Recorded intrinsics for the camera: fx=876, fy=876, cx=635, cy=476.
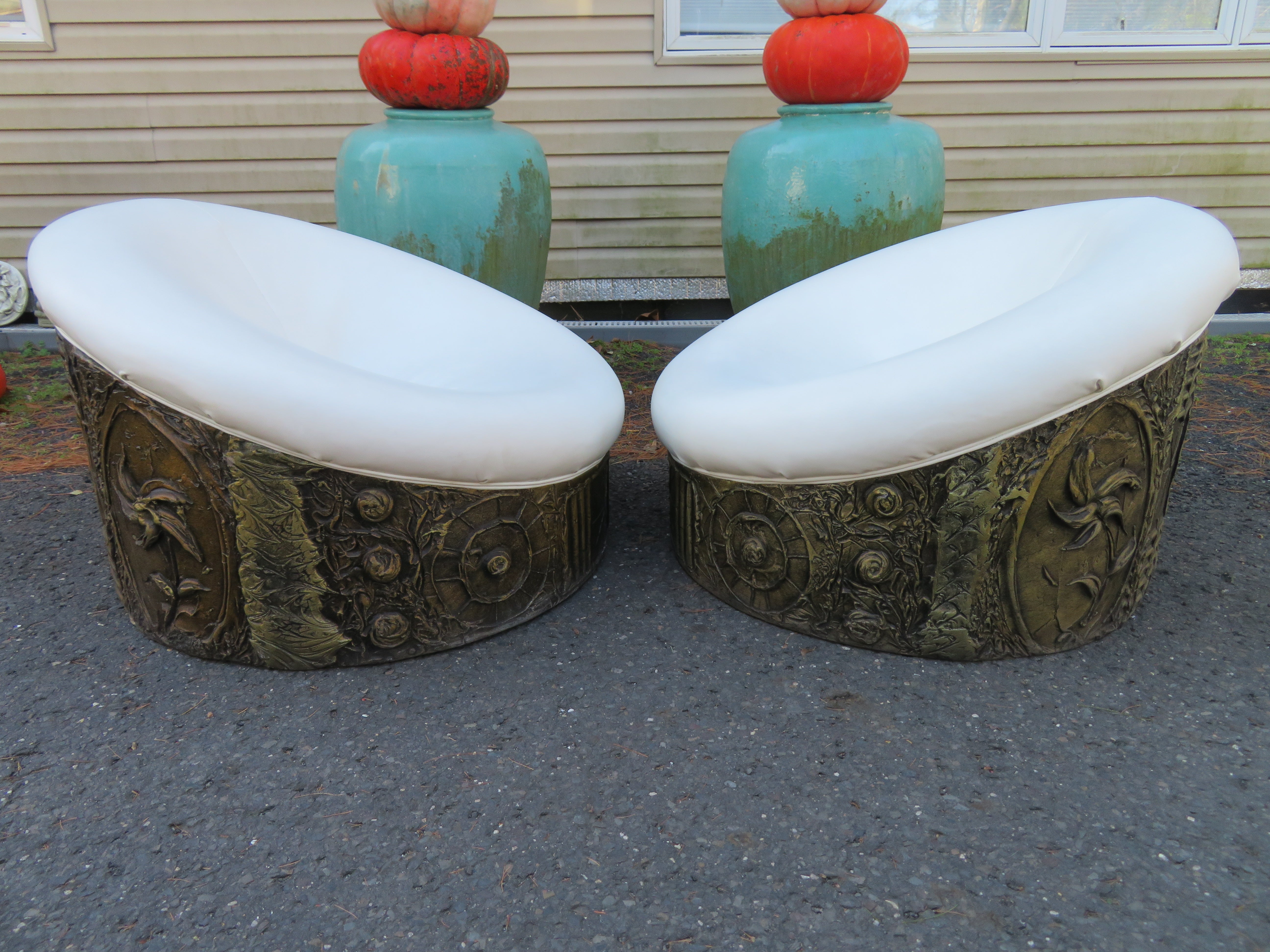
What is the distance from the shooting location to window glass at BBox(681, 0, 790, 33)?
4023 millimetres

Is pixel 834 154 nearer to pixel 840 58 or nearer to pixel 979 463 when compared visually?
pixel 840 58

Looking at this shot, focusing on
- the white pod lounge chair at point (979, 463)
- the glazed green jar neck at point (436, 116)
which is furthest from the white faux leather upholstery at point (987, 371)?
the glazed green jar neck at point (436, 116)

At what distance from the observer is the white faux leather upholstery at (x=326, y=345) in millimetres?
1633

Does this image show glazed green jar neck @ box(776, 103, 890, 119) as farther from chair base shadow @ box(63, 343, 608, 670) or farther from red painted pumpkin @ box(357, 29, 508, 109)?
chair base shadow @ box(63, 343, 608, 670)

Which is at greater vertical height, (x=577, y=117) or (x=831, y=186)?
(x=577, y=117)

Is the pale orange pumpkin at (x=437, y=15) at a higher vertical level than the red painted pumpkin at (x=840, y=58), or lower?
higher

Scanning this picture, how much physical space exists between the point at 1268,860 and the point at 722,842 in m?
0.87

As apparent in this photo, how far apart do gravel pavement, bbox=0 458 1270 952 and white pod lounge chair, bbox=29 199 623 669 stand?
13cm

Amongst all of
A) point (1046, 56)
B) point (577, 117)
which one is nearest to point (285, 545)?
point (577, 117)

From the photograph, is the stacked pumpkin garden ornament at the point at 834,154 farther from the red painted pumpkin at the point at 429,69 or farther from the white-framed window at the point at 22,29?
the white-framed window at the point at 22,29

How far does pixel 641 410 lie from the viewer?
3.66 meters

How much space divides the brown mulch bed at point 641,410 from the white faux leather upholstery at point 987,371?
0.60 metres

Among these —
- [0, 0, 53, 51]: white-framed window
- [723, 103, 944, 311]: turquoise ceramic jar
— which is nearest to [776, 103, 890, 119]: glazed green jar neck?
[723, 103, 944, 311]: turquoise ceramic jar

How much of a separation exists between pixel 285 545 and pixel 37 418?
8.34ft
